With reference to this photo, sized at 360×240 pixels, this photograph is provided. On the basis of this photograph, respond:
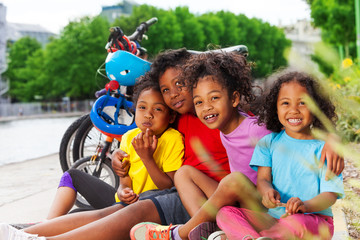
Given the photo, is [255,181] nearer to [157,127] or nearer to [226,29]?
[157,127]

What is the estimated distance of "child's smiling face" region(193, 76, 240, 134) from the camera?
7.72ft

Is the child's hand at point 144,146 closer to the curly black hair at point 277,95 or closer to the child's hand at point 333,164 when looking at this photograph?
the curly black hair at point 277,95

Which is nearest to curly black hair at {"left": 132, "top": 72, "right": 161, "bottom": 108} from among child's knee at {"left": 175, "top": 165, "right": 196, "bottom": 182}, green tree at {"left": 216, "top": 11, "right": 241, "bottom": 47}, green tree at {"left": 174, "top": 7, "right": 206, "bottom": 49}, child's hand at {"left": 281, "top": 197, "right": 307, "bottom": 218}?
child's knee at {"left": 175, "top": 165, "right": 196, "bottom": 182}

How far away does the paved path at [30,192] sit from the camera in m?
3.43

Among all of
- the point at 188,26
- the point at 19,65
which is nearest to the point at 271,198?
the point at 188,26

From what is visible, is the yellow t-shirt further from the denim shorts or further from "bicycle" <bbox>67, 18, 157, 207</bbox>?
"bicycle" <bbox>67, 18, 157, 207</bbox>

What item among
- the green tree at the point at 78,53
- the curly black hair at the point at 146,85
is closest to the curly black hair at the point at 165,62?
the curly black hair at the point at 146,85

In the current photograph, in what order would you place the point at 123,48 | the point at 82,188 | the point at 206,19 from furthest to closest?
the point at 206,19
the point at 123,48
the point at 82,188

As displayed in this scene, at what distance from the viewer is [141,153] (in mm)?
2545

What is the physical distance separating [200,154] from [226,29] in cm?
4479

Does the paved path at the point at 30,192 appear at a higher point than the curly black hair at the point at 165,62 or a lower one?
lower

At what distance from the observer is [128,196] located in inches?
100.0

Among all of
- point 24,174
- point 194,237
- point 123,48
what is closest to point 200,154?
point 194,237

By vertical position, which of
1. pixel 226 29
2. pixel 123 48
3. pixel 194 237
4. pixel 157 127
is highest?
pixel 226 29
